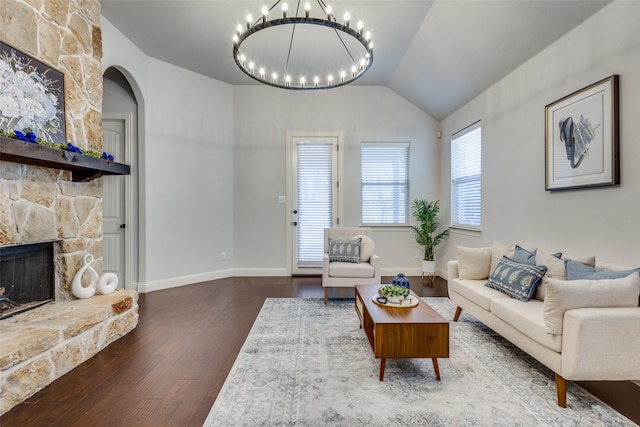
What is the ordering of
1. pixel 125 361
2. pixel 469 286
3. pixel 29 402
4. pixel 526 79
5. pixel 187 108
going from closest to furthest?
pixel 29 402 → pixel 125 361 → pixel 469 286 → pixel 526 79 → pixel 187 108

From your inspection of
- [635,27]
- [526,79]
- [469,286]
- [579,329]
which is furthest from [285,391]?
[526,79]

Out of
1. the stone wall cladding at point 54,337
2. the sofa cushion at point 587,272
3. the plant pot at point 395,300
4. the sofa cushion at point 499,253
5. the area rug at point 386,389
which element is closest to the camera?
the area rug at point 386,389

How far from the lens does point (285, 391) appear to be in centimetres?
198

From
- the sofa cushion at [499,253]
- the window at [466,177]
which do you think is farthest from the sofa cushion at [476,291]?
the window at [466,177]

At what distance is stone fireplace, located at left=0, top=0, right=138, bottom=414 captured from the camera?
2014 mm

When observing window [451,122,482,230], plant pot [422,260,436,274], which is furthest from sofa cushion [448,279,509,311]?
plant pot [422,260,436,274]

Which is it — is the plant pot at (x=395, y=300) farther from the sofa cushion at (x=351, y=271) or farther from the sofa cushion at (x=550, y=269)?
the sofa cushion at (x=351, y=271)

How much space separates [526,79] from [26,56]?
179 inches

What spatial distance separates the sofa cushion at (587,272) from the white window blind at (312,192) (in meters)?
3.49

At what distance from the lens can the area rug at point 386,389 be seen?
1.72m

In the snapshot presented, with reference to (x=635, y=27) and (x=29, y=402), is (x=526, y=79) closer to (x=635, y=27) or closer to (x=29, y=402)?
(x=635, y=27)

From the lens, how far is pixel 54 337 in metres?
2.11

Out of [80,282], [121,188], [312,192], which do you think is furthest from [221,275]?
[80,282]

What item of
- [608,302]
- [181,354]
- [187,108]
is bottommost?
[181,354]
